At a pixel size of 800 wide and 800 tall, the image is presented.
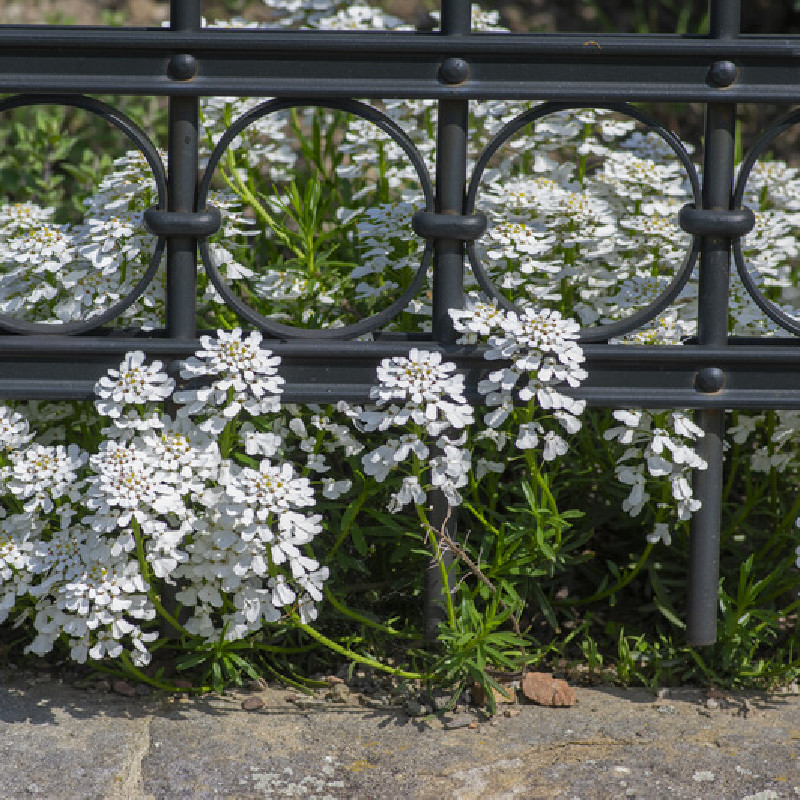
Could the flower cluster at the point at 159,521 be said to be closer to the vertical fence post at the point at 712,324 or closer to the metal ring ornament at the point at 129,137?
the metal ring ornament at the point at 129,137

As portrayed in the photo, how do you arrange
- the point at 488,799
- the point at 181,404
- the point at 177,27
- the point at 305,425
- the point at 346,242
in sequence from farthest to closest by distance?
the point at 346,242 → the point at 305,425 → the point at 181,404 → the point at 177,27 → the point at 488,799

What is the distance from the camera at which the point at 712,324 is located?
7.04 feet

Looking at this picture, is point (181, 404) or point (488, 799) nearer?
point (488, 799)

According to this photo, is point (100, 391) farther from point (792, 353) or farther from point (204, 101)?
point (792, 353)

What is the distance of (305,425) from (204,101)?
3.58ft

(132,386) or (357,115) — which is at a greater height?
(357,115)

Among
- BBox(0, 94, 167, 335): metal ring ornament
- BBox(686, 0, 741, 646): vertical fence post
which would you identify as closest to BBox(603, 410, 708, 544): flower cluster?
BBox(686, 0, 741, 646): vertical fence post

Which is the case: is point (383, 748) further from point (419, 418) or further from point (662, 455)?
point (662, 455)

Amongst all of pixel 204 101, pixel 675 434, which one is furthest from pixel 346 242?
pixel 675 434

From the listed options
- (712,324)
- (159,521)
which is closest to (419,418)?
(159,521)

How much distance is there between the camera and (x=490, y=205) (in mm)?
2527

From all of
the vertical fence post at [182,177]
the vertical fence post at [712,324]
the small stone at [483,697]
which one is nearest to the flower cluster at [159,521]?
the vertical fence post at [182,177]

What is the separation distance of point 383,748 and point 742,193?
129 centimetres

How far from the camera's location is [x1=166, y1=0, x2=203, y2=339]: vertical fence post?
6.75 feet
